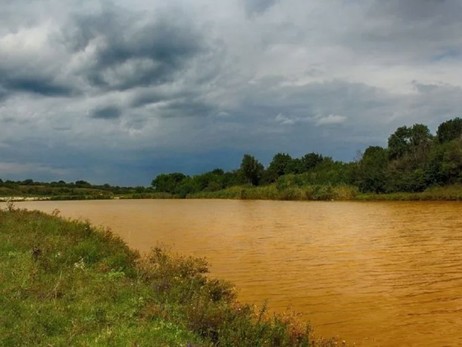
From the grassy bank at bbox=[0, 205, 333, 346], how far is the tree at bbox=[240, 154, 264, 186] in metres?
113

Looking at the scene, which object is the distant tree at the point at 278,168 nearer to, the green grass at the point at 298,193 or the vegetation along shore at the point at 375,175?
the vegetation along shore at the point at 375,175

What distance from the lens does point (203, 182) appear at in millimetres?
151875

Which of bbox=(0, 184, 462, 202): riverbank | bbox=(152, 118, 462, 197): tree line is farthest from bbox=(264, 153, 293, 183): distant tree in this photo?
bbox=(0, 184, 462, 202): riverbank

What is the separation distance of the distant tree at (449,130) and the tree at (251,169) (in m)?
46.2

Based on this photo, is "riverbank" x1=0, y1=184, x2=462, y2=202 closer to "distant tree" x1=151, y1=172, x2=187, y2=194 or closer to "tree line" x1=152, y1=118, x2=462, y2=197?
"tree line" x1=152, y1=118, x2=462, y2=197

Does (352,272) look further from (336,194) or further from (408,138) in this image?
(408,138)

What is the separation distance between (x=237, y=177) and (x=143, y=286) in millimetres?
124841

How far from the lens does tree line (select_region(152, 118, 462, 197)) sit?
7981cm

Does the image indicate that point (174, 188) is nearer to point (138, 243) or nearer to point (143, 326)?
point (138, 243)

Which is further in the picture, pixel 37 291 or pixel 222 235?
pixel 222 235

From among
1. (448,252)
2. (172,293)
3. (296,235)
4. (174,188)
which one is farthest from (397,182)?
(174,188)

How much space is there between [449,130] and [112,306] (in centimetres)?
10165

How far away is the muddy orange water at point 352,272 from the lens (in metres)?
12.2

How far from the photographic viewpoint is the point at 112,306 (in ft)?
32.5
